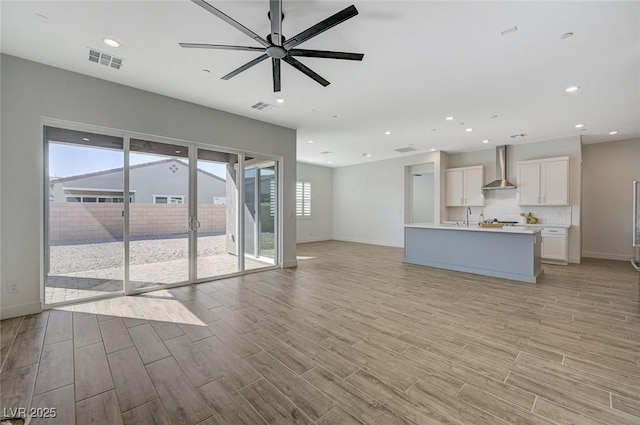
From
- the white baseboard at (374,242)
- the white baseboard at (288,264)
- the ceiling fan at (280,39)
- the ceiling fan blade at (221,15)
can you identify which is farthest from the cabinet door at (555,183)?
the ceiling fan blade at (221,15)

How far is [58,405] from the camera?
5.75ft

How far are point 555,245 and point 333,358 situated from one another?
6.76 meters

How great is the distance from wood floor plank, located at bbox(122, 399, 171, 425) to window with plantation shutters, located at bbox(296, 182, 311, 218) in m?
8.30

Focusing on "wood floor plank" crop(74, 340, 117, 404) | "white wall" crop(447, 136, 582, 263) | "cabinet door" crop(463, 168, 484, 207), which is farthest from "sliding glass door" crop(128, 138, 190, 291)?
"white wall" crop(447, 136, 582, 263)

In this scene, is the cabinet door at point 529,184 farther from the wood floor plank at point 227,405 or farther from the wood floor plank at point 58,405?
the wood floor plank at point 58,405

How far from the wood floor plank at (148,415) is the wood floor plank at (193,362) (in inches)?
10.5

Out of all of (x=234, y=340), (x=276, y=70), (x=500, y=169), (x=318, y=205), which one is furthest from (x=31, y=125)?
(x=500, y=169)

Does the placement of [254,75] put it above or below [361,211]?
above

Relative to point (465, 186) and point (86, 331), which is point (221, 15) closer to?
point (86, 331)

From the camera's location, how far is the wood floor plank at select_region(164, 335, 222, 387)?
2.05 m

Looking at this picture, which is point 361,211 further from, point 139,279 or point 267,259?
point 139,279

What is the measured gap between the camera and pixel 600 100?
428 centimetres

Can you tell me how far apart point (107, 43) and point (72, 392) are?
337cm

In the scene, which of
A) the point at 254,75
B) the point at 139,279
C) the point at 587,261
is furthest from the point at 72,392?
the point at 587,261
